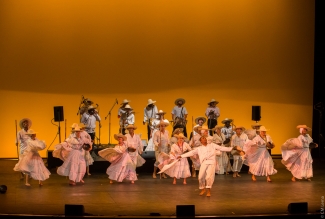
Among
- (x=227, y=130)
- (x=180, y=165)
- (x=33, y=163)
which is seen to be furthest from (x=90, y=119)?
(x=227, y=130)

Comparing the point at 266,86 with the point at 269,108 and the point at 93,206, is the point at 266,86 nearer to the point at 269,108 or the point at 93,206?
the point at 269,108

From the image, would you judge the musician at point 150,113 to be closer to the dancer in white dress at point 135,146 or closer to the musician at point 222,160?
the musician at point 222,160

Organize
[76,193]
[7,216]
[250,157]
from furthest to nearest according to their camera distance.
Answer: [250,157] → [76,193] → [7,216]

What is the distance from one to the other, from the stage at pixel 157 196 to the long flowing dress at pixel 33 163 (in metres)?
0.28

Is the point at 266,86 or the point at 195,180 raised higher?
the point at 266,86

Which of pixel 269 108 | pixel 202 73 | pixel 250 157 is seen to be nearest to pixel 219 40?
pixel 202 73

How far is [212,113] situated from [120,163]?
388cm

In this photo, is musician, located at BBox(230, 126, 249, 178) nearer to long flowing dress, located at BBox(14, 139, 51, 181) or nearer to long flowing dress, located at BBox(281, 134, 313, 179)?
long flowing dress, located at BBox(281, 134, 313, 179)

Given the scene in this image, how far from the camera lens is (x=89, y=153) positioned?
16.8 m

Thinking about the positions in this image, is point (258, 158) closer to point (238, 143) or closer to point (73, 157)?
point (238, 143)

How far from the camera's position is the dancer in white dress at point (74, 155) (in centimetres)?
1514

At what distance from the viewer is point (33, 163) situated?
49.0ft

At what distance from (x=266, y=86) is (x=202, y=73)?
190 centimetres

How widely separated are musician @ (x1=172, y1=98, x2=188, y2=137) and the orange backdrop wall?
46.5 inches
